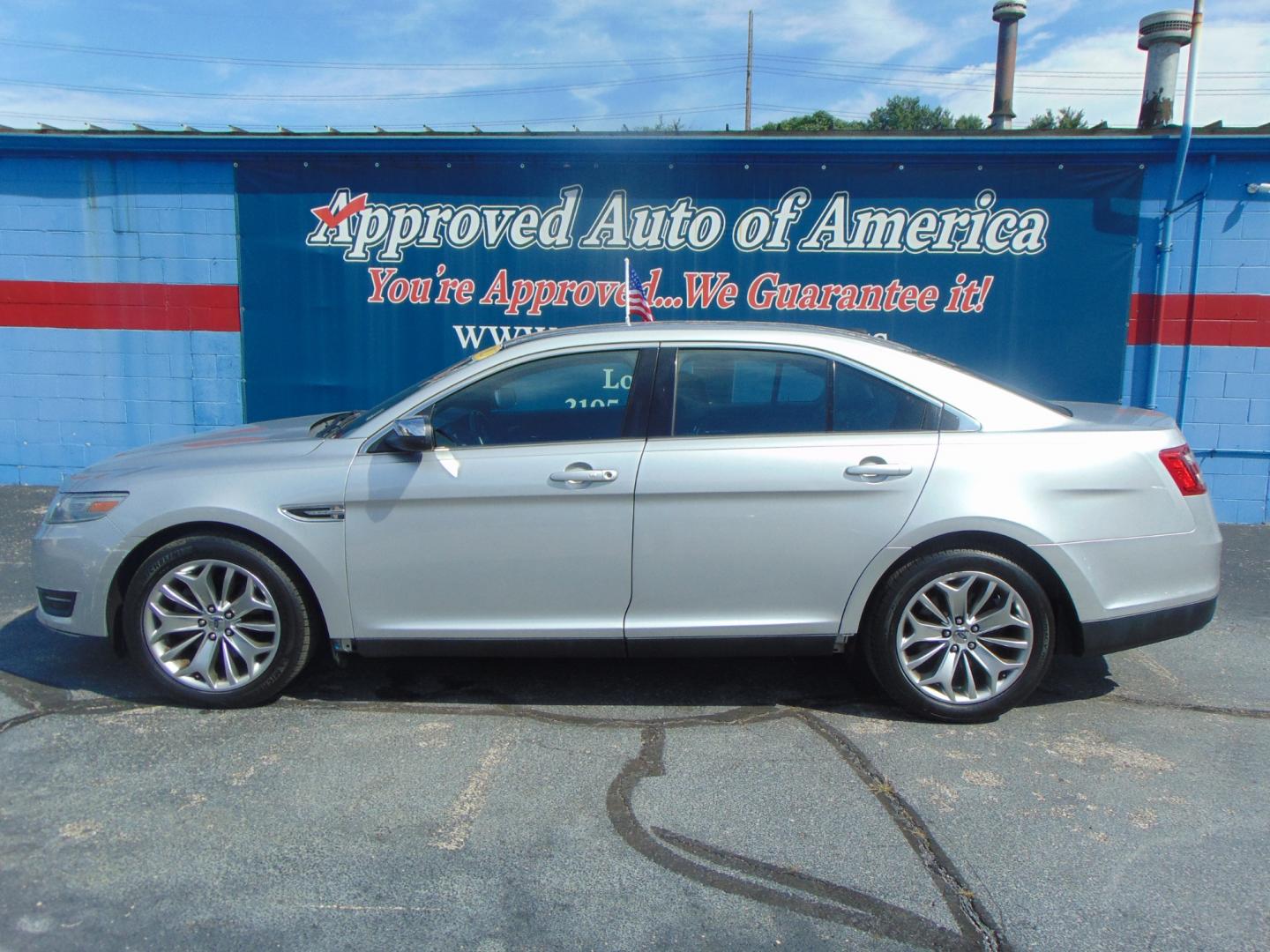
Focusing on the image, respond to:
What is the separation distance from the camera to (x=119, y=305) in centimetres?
844

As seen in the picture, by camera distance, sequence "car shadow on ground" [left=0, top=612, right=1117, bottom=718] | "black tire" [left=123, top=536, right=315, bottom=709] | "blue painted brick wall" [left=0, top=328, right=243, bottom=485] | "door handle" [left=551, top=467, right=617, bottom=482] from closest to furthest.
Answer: "door handle" [left=551, top=467, right=617, bottom=482] → "black tire" [left=123, top=536, right=315, bottom=709] → "car shadow on ground" [left=0, top=612, right=1117, bottom=718] → "blue painted brick wall" [left=0, top=328, right=243, bottom=485]

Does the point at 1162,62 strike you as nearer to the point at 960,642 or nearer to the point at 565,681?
the point at 960,642

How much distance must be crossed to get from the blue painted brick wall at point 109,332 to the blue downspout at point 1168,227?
758 centimetres

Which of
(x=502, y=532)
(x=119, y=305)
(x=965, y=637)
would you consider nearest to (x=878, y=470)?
(x=965, y=637)

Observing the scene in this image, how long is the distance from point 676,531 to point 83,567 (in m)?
2.49

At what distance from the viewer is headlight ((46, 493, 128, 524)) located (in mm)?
4082

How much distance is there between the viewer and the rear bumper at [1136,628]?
3.96 metres

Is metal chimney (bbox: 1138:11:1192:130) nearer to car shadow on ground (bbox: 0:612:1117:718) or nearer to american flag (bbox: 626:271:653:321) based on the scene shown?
american flag (bbox: 626:271:653:321)

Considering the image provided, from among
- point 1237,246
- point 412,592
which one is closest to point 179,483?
point 412,592

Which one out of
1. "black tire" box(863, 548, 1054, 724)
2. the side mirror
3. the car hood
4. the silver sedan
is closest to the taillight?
the silver sedan

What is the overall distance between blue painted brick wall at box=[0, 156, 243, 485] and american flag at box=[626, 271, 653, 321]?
3401mm

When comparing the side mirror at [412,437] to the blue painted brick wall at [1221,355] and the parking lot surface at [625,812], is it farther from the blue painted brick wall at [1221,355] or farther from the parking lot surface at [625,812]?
the blue painted brick wall at [1221,355]

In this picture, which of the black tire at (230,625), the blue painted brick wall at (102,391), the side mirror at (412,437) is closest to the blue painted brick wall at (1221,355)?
the side mirror at (412,437)

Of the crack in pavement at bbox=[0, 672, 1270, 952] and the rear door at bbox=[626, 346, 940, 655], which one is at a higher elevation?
the rear door at bbox=[626, 346, 940, 655]
